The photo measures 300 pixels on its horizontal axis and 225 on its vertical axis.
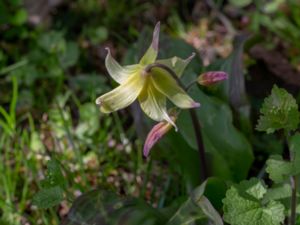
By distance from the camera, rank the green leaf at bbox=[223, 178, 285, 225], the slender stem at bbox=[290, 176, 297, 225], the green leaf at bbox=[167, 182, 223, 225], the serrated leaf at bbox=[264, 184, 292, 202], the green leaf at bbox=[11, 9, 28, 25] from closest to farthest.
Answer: the green leaf at bbox=[223, 178, 285, 225] < the slender stem at bbox=[290, 176, 297, 225] < the green leaf at bbox=[167, 182, 223, 225] < the serrated leaf at bbox=[264, 184, 292, 202] < the green leaf at bbox=[11, 9, 28, 25]

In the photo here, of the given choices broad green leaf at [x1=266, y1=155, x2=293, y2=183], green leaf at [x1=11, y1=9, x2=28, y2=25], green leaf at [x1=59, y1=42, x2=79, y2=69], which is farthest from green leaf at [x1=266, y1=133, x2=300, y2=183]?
green leaf at [x1=11, y1=9, x2=28, y2=25]

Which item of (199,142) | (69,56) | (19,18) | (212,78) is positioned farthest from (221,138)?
(19,18)

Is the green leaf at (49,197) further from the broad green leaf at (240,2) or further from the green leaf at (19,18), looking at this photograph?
the broad green leaf at (240,2)

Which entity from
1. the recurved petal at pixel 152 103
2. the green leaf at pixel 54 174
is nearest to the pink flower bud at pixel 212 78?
the recurved petal at pixel 152 103

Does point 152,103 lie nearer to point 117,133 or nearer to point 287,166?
point 287,166

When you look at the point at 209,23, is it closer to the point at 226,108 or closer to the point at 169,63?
the point at 226,108

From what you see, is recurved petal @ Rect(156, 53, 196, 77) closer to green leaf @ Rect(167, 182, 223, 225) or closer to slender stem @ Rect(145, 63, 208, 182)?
slender stem @ Rect(145, 63, 208, 182)
